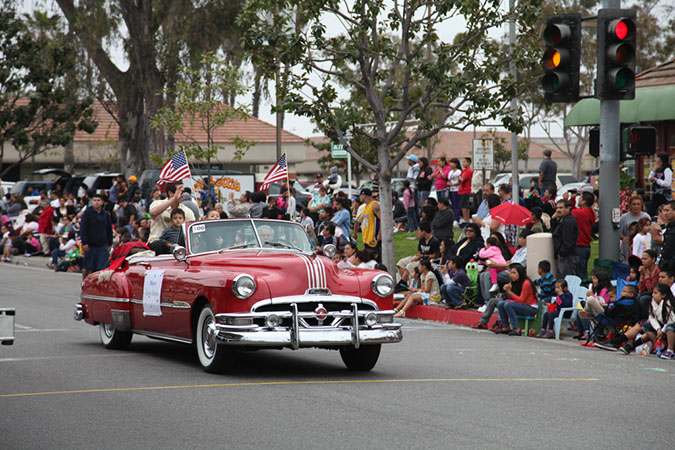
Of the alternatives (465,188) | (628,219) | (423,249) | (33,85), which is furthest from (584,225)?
(33,85)

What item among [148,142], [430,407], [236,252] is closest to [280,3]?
[236,252]

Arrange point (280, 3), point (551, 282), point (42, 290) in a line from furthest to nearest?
point (42, 290)
point (280, 3)
point (551, 282)

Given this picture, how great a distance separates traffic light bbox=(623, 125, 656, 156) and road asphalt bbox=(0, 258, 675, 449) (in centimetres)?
268

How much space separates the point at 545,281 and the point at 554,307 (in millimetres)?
615

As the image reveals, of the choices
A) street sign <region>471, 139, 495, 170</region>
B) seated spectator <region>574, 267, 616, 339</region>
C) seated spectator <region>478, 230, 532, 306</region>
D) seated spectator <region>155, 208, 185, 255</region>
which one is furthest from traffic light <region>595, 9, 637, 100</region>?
street sign <region>471, 139, 495, 170</region>

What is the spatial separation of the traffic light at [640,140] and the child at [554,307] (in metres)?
2.47

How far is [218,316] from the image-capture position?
30.8ft

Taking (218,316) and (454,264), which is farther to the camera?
(454,264)

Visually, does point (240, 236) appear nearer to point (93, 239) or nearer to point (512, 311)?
point (512, 311)

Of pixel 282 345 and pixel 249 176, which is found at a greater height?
pixel 249 176

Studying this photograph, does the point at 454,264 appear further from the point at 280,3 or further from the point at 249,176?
the point at 249,176

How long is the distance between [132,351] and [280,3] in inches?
353

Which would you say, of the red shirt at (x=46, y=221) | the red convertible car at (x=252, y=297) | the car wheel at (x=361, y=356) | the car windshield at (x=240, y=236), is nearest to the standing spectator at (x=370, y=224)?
the red convertible car at (x=252, y=297)

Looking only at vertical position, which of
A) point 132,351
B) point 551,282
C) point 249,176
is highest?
point 249,176
